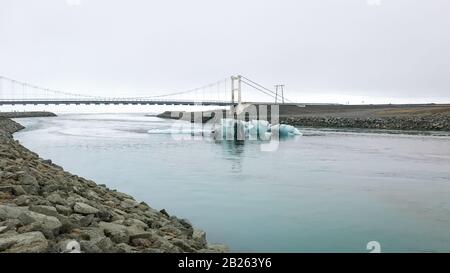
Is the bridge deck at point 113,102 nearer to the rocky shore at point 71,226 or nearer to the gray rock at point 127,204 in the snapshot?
the gray rock at point 127,204

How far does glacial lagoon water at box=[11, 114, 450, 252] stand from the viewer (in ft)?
23.6

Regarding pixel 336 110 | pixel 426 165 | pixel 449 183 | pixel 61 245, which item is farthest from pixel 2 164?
pixel 336 110

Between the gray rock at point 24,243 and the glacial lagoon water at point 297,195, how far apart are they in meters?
3.41

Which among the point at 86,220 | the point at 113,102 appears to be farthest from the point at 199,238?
the point at 113,102

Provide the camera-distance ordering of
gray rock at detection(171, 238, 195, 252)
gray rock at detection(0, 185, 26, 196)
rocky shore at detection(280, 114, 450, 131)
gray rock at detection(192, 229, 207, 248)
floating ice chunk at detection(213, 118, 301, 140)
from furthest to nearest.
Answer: rocky shore at detection(280, 114, 450, 131), floating ice chunk at detection(213, 118, 301, 140), gray rock at detection(192, 229, 207, 248), gray rock at detection(0, 185, 26, 196), gray rock at detection(171, 238, 195, 252)

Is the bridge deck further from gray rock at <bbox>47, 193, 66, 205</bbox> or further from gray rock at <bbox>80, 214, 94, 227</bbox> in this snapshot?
gray rock at <bbox>80, 214, 94, 227</bbox>

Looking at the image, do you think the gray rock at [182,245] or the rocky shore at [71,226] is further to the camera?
the gray rock at [182,245]

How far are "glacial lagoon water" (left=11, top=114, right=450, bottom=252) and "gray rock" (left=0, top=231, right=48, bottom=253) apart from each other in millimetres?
3414

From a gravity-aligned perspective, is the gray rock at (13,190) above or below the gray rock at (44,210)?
above

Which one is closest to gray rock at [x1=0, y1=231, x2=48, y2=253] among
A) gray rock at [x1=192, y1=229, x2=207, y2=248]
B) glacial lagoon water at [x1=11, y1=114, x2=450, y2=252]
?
gray rock at [x1=192, y1=229, x2=207, y2=248]

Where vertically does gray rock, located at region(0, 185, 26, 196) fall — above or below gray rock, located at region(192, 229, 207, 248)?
above

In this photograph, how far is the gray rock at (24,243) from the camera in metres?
3.73

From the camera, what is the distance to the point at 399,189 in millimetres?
11555

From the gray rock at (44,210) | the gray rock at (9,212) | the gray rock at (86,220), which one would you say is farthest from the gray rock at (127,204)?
the gray rock at (9,212)
